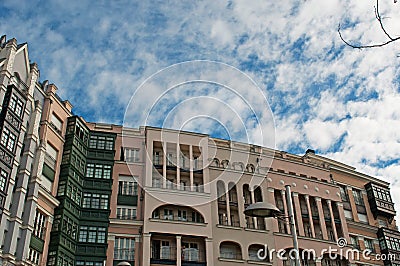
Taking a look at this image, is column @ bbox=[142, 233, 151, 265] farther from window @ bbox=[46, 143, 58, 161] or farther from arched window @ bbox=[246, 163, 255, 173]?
arched window @ bbox=[246, 163, 255, 173]

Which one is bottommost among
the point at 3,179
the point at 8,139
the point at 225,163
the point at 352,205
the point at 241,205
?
the point at 3,179

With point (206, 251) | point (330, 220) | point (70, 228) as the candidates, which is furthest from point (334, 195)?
point (70, 228)

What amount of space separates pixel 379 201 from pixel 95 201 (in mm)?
36624

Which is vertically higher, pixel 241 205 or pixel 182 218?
pixel 241 205

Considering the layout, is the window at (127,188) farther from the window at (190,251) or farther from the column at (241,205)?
the column at (241,205)

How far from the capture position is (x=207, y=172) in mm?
52719

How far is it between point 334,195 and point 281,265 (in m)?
13.0

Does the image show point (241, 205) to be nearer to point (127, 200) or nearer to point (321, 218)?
point (321, 218)

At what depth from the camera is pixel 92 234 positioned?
46.0 m

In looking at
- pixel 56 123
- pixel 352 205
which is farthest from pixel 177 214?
pixel 352 205

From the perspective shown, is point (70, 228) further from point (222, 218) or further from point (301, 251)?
point (301, 251)

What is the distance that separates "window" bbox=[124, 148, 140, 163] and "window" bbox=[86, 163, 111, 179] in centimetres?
258

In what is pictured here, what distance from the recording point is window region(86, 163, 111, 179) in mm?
49719

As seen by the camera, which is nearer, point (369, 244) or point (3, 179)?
point (3, 179)
